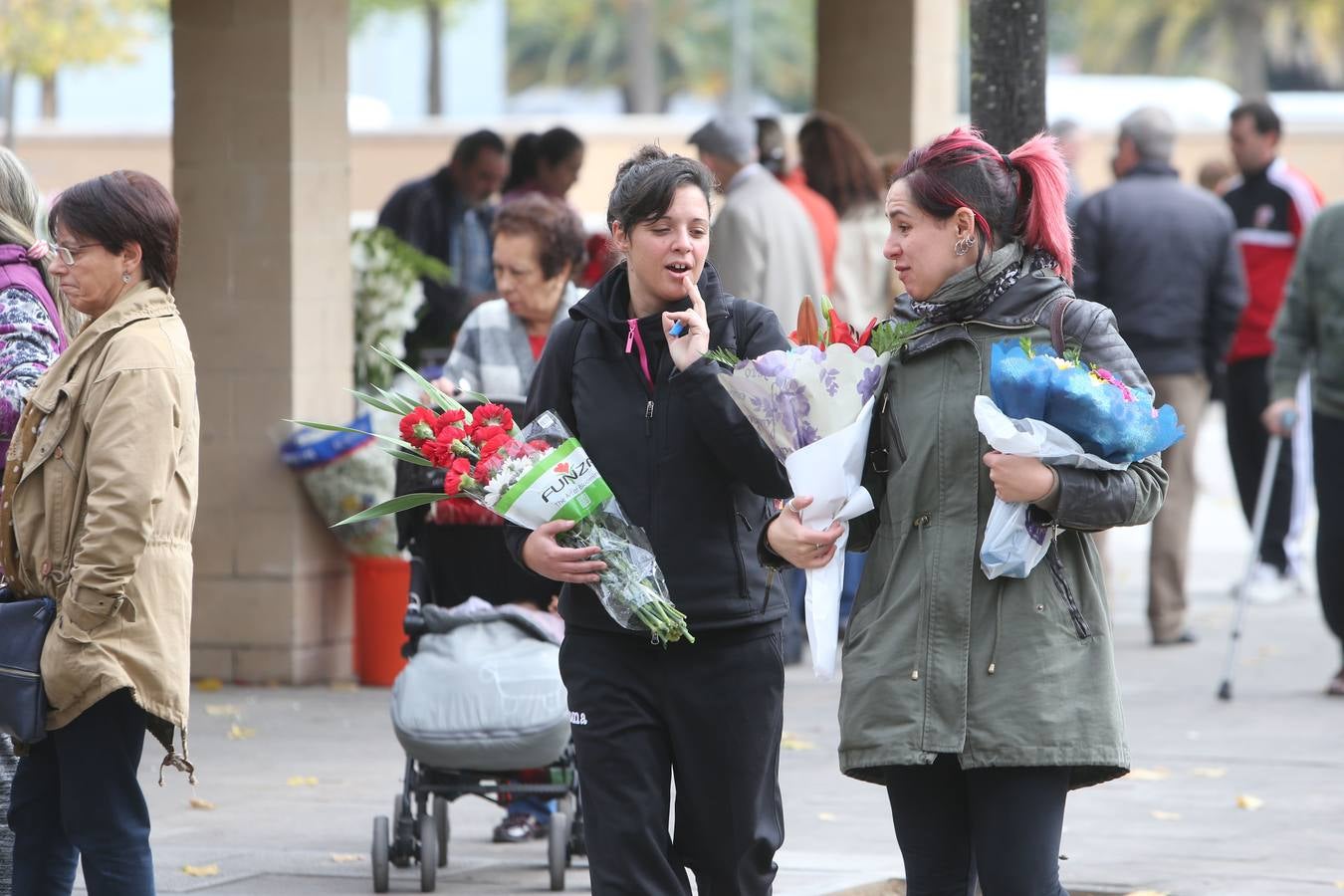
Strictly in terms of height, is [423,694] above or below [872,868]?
above

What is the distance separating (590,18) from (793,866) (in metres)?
67.9

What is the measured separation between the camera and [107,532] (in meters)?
4.64

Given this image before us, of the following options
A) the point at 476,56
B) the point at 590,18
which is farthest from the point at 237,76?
the point at 590,18

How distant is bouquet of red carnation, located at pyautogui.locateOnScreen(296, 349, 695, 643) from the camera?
4.49 meters

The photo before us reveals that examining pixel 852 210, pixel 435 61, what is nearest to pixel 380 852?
pixel 852 210

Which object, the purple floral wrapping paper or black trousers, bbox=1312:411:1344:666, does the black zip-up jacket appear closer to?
the purple floral wrapping paper

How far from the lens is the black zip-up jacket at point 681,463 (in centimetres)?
456

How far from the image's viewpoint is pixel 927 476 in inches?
166

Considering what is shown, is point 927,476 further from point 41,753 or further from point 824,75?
point 824,75

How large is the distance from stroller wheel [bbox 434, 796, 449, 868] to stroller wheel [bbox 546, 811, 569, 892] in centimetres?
41

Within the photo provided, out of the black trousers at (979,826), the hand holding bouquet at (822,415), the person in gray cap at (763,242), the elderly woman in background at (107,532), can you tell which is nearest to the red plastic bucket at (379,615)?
the person in gray cap at (763,242)

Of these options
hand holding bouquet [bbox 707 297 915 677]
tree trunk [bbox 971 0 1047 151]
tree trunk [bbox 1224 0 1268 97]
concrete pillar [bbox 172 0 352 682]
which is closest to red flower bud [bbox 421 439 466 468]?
hand holding bouquet [bbox 707 297 915 677]

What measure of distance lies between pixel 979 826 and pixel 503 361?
2886mm

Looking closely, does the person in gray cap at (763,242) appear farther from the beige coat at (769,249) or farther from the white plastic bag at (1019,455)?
the white plastic bag at (1019,455)
